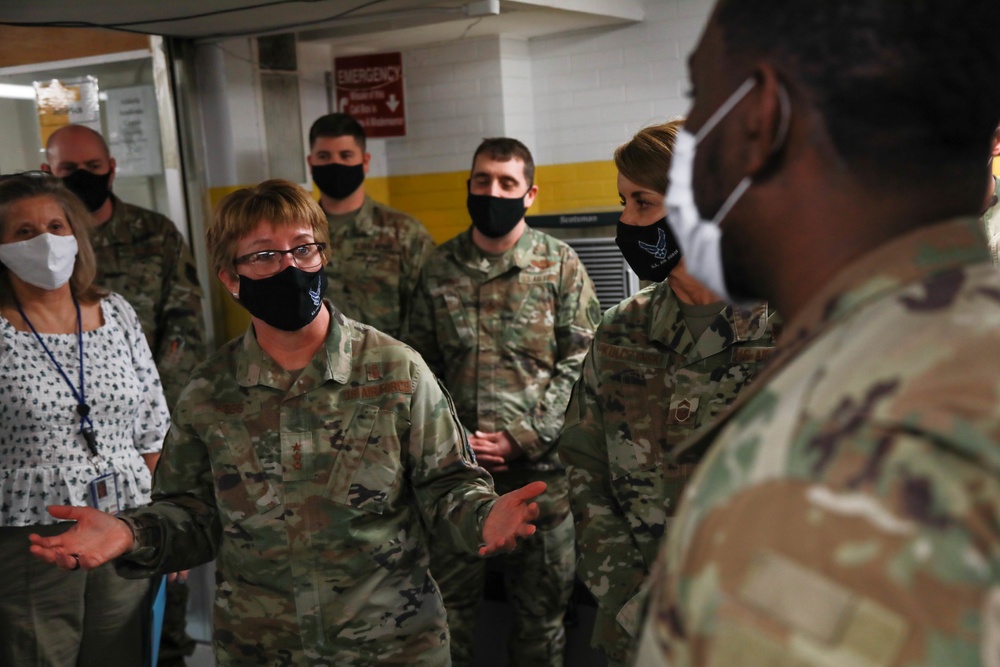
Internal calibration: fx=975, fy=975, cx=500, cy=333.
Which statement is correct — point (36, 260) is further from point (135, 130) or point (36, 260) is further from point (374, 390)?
point (135, 130)

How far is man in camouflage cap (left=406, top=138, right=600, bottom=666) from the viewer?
3.74 m

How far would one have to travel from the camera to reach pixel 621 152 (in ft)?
7.66

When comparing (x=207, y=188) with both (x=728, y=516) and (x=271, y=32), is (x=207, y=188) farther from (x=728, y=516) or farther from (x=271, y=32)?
(x=728, y=516)

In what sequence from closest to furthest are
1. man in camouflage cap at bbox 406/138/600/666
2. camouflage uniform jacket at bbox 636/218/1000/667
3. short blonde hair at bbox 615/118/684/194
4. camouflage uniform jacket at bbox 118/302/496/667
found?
camouflage uniform jacket at bbox 636/218/1000/667 → camouflage uniform jacket at bbox 118/302/496/667 → short blonde hair at bbox 615/118/684/194 → man in camouflage cap at bbox 406/138/600/666

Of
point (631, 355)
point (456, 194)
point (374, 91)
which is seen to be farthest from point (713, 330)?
point (374, 91)

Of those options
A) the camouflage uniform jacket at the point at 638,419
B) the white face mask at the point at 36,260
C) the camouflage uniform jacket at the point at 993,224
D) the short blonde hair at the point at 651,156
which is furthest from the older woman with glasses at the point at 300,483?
the camouflage uniform jacket at the point at 993,224

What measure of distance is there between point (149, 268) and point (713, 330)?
291cm

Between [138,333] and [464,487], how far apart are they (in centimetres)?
157

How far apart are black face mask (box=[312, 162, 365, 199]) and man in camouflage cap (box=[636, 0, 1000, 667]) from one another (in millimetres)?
3480

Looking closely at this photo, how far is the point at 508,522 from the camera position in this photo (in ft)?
6.38

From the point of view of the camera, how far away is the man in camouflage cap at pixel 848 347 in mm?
690

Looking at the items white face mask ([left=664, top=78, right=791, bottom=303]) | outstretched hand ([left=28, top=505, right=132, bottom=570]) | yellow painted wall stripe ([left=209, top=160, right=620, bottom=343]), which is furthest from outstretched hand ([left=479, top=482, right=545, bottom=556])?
yellow painted wall stripe ([left=209, top=160, right=620, bottom=343])

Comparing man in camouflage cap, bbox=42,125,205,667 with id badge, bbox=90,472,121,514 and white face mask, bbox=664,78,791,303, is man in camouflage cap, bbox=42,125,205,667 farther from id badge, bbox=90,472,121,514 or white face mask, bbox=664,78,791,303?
white face mask, bbox=664,78,791,303

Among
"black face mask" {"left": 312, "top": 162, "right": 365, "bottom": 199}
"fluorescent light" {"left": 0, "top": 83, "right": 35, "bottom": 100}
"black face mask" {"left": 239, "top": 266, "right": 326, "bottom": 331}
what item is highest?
"fluorescent light" {"left": 0, "top": 83, "right": 35, "bottom": 100}
